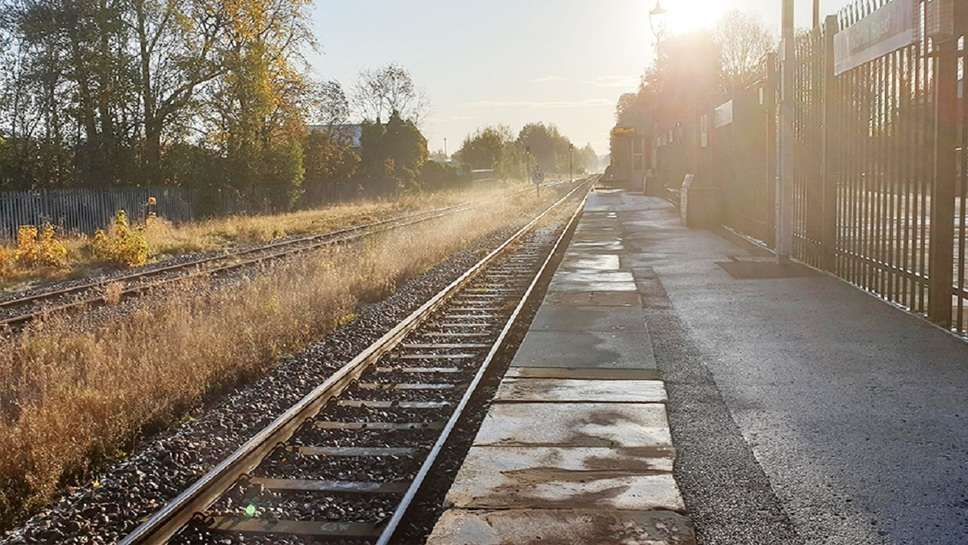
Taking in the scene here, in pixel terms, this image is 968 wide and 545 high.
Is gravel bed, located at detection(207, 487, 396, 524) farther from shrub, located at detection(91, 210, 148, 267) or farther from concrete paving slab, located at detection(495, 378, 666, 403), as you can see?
shrub, located at detection(91, 210, 148, 267)

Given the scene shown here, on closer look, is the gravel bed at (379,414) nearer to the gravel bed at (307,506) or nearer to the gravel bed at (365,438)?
the gravel bed at (365,438)

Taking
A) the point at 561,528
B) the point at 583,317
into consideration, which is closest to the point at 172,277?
the point at 583,317

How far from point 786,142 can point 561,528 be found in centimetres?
1245

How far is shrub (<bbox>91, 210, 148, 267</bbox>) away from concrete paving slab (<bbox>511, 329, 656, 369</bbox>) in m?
13.6

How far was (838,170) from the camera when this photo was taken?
1362 centimetres

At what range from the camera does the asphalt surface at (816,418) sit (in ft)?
16.4

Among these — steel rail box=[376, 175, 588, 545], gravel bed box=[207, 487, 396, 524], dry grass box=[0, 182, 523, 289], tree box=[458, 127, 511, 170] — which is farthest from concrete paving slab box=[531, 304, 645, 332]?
tree box=[458, 127, 511, 170]

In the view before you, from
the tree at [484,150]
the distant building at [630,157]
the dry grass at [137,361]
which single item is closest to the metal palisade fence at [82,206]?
the dry grass at [137,361]

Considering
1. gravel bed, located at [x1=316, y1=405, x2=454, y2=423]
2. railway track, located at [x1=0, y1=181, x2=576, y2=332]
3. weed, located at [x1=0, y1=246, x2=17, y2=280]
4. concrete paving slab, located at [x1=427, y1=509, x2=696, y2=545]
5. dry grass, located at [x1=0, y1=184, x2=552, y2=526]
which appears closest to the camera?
concrete paving slab, located at [x1=427, y1=509, x2=696, y2=545]

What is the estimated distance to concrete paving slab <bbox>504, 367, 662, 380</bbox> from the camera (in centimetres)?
841

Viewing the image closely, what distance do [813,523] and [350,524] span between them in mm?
2483

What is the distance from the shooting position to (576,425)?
682 centimetres

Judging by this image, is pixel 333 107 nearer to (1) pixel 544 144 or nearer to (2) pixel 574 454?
(2) pixel 574 454

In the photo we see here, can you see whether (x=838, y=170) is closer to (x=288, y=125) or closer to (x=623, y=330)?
(x=623, y=330)
